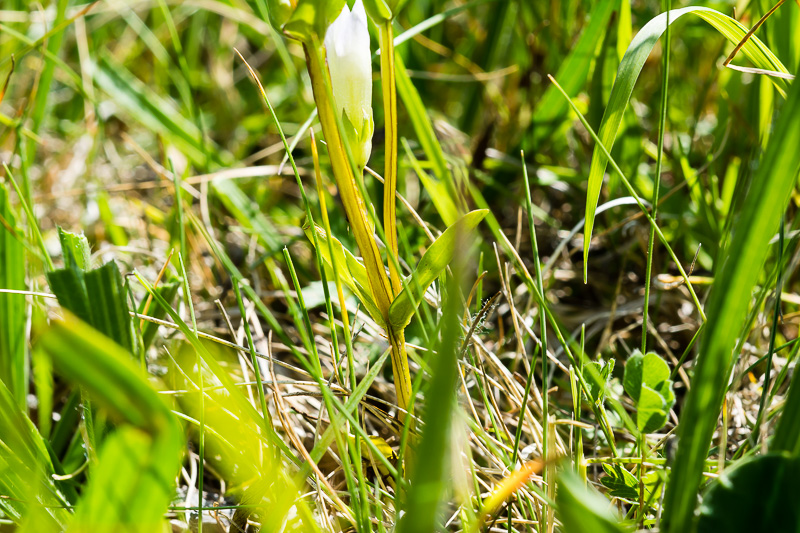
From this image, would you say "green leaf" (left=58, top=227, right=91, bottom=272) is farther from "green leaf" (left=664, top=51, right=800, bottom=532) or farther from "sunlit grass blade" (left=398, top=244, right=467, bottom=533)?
"green leaf" (left=664, top=51, right=800, bottom=532)

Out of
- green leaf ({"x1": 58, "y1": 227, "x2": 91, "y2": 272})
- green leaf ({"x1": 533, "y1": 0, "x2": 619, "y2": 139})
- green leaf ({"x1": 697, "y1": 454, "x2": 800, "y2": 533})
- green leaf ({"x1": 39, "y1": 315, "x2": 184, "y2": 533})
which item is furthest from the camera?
green leaf ({"x1": 533, "y1": 0, "x2": 619, "y2": 139})

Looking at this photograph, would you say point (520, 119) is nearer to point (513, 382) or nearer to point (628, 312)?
point (628, 312)

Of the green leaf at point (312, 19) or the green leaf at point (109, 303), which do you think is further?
the green leaf at point (109, 303)

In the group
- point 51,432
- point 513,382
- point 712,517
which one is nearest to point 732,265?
point 712,517

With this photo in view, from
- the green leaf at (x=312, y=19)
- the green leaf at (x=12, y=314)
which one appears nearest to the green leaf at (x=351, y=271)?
the green leaf at (x=312, y=19)

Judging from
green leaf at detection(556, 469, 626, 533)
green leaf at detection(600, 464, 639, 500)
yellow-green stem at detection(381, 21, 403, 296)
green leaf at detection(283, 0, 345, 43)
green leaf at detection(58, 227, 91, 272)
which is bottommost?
green leaf at detection(600, 464, 639, 500)

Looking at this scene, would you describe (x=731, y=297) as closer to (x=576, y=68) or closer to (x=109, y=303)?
(x=109, y=303)

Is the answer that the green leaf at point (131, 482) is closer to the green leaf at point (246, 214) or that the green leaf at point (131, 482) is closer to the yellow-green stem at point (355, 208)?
the yellow-green stem at point (355, 208)

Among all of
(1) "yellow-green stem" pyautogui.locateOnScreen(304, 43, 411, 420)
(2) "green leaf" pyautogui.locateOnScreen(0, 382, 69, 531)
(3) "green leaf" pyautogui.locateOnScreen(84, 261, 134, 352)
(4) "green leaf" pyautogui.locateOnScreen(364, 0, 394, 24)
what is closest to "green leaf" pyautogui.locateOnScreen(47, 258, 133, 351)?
(3) "green leaf" pyautogui.locateOnScreen(84, 261, 134, 352)
